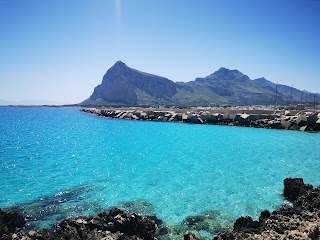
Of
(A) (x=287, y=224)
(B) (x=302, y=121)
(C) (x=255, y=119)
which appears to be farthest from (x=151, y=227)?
(C) (x=255, y=119)

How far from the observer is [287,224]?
11938mm

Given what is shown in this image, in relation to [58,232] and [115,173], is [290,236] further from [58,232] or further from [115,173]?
[115,173]

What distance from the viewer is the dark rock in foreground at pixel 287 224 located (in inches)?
432

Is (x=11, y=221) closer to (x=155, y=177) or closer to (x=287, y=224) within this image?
(x=155, y=177)

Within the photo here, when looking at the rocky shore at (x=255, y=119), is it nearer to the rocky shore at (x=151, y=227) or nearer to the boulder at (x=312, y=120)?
the boulder at (x=312, y=120)

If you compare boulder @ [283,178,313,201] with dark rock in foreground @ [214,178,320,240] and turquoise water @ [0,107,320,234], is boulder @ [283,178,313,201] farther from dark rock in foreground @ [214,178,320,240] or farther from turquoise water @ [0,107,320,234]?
dark rock in foreground @ [214,178,320,240]

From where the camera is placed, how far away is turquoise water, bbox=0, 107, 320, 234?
658 inches

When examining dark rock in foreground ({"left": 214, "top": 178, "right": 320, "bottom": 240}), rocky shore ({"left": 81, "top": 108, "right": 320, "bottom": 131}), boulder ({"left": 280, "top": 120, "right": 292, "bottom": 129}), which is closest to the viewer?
dark rock in foreground ({"left": 214, "top": 178, "right": 320, "bottom": 240})

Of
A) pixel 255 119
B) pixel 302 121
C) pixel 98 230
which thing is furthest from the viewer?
pixel 255 119

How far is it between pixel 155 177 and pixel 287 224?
12.9m

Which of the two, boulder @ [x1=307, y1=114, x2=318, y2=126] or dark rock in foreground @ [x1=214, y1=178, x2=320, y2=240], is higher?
boulder @ [x1=307, y1=114, x2=318, y2=126]

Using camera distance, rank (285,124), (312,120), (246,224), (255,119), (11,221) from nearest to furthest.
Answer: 1. (246,224)
2. (11,221)
3. (312,120)
4. (285,124)
5. (255,119)

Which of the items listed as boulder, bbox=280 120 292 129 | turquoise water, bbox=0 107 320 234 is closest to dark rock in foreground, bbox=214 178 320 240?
turquoise water, bbox=0 107 320 234

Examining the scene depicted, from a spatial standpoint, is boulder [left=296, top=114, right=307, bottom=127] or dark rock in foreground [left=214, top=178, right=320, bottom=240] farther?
boulder [left=296, top=114, right=307, bottom=127]
